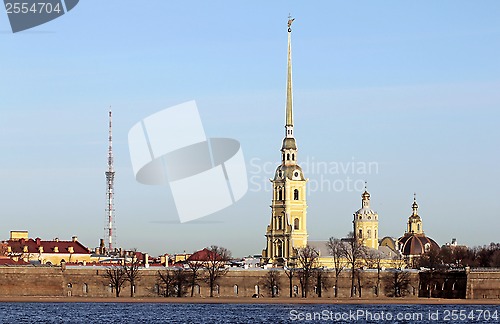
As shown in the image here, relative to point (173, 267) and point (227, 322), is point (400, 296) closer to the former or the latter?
point (173, 267)

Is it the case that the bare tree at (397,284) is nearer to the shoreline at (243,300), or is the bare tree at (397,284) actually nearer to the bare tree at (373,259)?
the bare tree at (373,259)

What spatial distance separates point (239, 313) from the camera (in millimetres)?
103188

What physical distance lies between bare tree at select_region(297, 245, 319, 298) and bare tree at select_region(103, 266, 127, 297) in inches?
707

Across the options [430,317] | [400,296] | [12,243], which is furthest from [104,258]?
[430,317]

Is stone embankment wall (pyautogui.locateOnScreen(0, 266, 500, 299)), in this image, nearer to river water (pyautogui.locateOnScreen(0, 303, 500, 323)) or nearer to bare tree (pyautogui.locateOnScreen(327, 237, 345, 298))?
bare tree (pyautogui.locateOnScreen(327, 237, 345, 298))

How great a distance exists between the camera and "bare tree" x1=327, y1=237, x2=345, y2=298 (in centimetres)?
13407

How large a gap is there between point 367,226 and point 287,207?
16.4m

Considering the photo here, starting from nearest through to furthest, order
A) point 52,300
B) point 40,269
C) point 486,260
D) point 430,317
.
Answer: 1. point 430,317
2. point 52,300
3. point 40,269
4. point 486,260

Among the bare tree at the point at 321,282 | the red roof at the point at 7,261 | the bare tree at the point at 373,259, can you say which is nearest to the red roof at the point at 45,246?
the red roof at the point at 7,261

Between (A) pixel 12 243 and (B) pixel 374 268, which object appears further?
(A) pixel 12 243

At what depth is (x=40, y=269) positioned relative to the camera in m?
127

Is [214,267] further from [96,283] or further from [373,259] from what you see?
[373,259]

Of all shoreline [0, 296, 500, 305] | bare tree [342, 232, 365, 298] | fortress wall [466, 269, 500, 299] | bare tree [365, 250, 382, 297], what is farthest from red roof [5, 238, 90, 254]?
fortress wall [466, 269, 500, 299]

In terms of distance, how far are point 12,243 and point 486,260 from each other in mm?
60718
